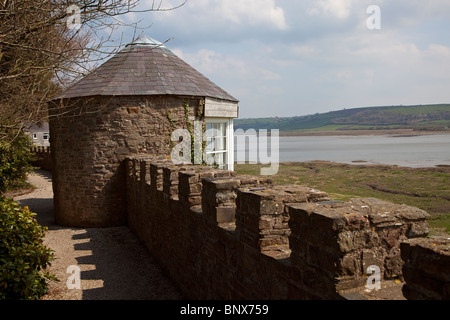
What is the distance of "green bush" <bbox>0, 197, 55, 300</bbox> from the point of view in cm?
510

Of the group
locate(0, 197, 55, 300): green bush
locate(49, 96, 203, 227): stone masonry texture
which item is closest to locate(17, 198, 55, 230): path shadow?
locate(49, 96, 203, 227): stone masonry texture

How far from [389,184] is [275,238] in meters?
19.4

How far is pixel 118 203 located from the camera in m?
10.4

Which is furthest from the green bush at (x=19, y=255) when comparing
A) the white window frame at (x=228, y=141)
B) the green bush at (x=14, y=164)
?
the green bush at (x=14, y=164)

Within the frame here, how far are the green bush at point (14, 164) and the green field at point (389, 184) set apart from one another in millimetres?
11710

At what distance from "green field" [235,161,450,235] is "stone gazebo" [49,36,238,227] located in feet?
24.6

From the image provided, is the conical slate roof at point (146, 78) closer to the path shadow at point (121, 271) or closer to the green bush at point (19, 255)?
the path shadow at point (121, 271)

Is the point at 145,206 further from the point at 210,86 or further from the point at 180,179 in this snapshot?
the point at 210,86

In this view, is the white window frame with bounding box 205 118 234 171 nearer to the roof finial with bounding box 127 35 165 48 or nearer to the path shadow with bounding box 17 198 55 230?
the roof finial with bounding box 127 35 165 48

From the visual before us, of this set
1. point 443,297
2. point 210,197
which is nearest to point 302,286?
point 443,297

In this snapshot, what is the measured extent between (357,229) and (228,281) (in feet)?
6.93

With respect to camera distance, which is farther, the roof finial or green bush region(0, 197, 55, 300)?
the roof finial

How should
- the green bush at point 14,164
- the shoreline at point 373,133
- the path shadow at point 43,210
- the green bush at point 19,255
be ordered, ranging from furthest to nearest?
the shoreline at point 373,133, the green bush at point 14,164, the path shadow at point 43,210, the green bush at point 19,255

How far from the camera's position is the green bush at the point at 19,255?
5.10m
